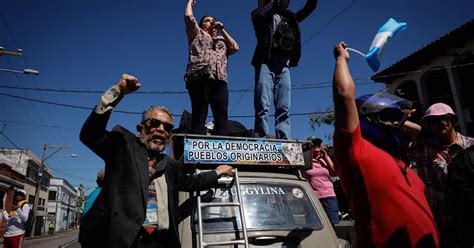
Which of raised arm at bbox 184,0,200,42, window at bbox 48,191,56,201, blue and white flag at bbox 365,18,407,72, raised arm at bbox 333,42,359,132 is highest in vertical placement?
window at bbox 48,191,56,201

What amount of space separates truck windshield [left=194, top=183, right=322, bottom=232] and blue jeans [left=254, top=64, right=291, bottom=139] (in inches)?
62.0

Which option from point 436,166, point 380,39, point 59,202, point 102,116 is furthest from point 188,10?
point 59,202

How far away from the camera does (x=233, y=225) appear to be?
3197 mm

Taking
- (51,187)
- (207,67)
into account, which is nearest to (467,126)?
(207,67)

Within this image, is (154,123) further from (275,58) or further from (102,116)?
(275,58)

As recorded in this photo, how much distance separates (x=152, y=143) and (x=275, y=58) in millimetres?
3241

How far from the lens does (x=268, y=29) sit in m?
5.45

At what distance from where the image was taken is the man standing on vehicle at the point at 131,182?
232 cm

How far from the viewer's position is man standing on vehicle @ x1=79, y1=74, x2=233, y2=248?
232cm

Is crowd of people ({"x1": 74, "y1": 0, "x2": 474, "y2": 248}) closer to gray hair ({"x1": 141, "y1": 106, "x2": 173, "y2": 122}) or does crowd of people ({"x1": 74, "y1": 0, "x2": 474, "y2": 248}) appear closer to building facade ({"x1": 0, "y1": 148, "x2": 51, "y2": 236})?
gray hair ({"x1": 141, "y1": 106, "x2": 173, "y2": 122})

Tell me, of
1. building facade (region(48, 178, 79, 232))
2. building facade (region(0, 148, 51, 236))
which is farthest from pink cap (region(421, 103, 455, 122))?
building facade (region(48, 178, 79, 232))

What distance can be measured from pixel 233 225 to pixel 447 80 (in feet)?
53.7

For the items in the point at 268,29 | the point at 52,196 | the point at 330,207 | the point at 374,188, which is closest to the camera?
the point at 374,188

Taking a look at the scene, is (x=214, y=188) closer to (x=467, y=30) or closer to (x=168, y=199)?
(x=168, y=199)
